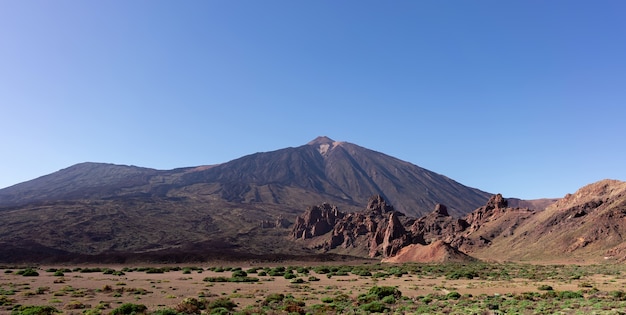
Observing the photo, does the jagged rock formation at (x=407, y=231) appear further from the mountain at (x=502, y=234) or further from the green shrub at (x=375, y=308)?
the green shrub at (x=375, y=308)

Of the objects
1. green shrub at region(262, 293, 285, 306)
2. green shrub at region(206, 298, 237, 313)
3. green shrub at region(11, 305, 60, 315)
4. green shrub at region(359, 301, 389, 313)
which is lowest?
green shrub at region(262, 293, 285, 306)

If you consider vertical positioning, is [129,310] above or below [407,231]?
below

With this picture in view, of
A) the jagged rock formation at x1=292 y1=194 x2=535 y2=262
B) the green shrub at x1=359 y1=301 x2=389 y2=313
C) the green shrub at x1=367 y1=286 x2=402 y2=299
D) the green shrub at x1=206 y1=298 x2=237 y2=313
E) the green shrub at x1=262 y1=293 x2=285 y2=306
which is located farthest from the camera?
the jagged rock formation at x1=292 y1=194 x2=535 y2=262

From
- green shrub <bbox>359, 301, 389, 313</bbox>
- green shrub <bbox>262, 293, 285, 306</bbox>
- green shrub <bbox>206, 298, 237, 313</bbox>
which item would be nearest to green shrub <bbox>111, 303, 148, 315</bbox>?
green shrub <bbox>206, 298, 237, 313</bbox>

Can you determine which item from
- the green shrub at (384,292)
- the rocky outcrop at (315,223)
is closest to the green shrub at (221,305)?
the green shrub at (384,292)

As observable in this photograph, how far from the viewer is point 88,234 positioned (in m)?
142

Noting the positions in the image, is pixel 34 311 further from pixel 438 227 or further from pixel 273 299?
pixel 438 227

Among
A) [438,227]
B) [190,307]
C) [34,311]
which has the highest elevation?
[438,227]

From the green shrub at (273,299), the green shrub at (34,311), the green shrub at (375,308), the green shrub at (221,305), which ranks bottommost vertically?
the green shrub at (273,299)

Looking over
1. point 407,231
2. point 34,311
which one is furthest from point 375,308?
point 407,231

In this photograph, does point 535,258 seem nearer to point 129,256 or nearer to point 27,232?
point 129,256

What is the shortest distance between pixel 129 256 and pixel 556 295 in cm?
9797

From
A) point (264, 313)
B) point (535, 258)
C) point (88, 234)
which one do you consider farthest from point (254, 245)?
point (264, 313)

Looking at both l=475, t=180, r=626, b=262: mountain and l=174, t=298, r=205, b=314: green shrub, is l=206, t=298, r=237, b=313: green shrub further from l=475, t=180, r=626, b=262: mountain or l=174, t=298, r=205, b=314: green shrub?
l=475, t=180, r=626, b=262: mountain
